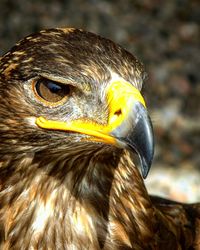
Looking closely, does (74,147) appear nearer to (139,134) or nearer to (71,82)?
(71,82)

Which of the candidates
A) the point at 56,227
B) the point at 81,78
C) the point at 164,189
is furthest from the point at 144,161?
the point at 164,189

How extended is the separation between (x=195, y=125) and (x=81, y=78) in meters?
4.41

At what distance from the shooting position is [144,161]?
3305mm

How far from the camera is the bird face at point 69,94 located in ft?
11.2

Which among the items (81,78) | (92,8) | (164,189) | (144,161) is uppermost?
(92,8)

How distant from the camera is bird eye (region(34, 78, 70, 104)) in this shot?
3.49 metres

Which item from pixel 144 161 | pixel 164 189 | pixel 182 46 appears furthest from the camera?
pixel 182 46

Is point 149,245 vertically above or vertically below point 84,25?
below

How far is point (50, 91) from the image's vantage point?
Result: 11.5ft

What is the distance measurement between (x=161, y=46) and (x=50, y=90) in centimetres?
550

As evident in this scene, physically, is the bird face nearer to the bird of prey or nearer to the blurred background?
the bird of prey

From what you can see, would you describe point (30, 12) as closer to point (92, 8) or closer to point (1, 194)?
point (92, 8)

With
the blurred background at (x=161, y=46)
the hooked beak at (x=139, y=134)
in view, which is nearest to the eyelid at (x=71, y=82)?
the hooked beak at (x=139, y=134)

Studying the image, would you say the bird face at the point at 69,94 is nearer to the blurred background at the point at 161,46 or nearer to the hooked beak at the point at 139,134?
the hooked beak at the point at 139,134
